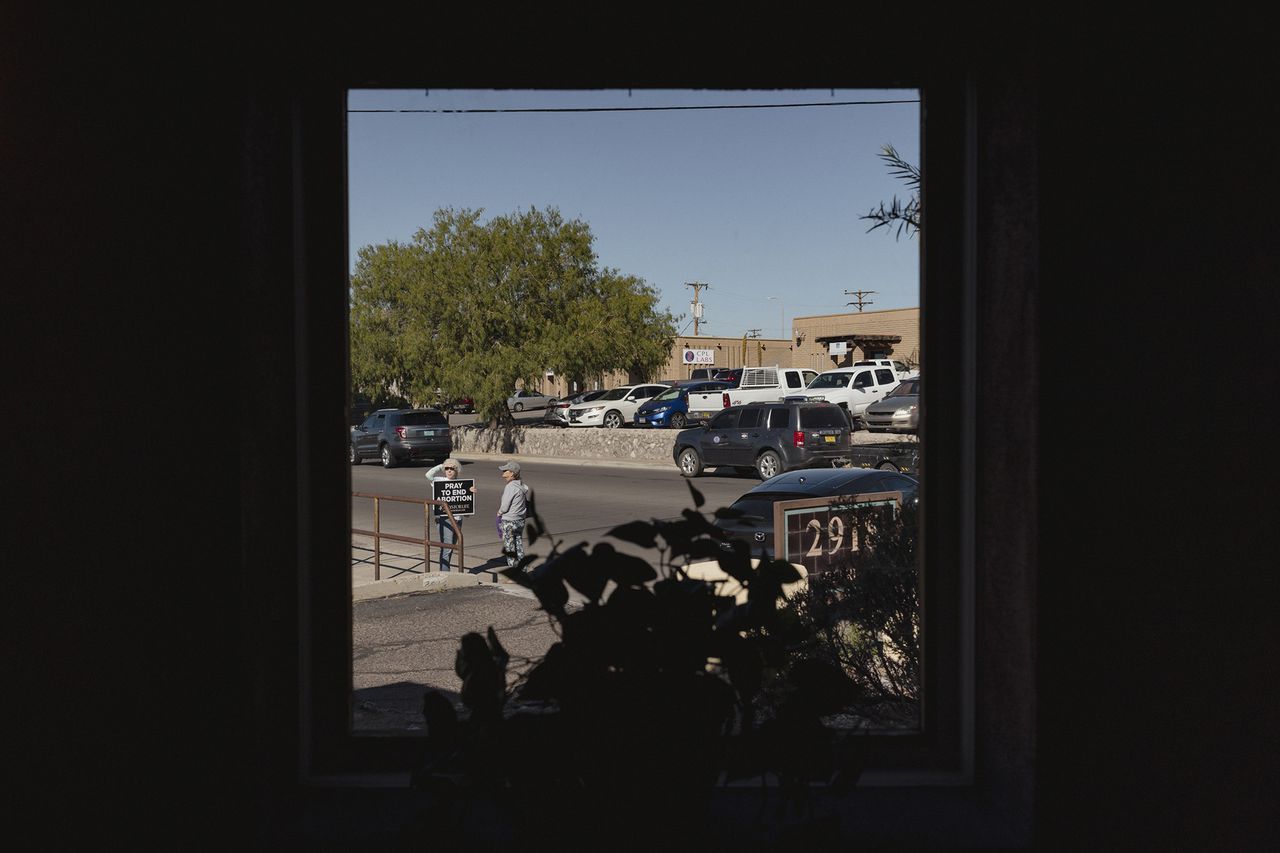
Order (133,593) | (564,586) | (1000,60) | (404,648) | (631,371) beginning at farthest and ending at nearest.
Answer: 1. (631,371)
2. (404,648)
3. (1000,60)
4. (133,593)
5. (564,586)

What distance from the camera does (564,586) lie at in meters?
1.40

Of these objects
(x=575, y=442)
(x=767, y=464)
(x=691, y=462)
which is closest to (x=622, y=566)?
(x=767, y=464)

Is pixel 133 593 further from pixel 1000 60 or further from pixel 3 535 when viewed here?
pixel 1000 60

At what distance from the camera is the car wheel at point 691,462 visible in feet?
67.0

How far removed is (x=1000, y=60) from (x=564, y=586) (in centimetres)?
122

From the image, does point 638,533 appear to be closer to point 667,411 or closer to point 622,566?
point 622,566

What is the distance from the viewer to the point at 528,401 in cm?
4122

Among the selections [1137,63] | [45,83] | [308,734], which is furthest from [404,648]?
[1137,63]

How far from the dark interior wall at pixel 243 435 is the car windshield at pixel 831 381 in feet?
85.0

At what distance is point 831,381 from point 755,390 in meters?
3.17

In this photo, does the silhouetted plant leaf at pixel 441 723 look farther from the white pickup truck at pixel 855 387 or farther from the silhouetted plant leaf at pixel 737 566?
the white pickup truck at pixel 855 387

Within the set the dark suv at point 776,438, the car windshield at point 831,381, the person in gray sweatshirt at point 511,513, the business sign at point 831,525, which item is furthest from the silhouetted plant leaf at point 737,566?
the car windshield at point 831,381

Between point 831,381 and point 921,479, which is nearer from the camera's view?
point 921,479

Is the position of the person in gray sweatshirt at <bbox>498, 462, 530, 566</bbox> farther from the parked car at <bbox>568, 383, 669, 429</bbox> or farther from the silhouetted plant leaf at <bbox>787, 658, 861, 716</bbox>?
the parked car at <bbox>568, 383, 669, 429</bbox>
